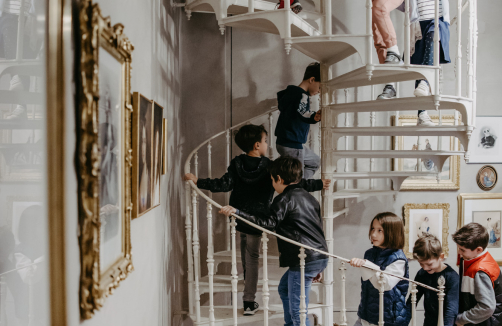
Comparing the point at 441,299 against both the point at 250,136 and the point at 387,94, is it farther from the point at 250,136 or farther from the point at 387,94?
the point at 250,136

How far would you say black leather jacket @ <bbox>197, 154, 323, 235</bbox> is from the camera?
2.56m

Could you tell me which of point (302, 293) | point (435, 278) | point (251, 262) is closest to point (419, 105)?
point (435, 278)

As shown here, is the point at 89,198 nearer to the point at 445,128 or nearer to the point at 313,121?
the point at 313,121

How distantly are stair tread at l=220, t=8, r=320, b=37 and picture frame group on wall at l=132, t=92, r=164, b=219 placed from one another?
0.78 m

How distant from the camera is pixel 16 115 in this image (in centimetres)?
76

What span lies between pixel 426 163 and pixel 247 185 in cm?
184

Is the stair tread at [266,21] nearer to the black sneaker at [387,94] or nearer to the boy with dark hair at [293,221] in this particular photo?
the black sneaker at [387,94]

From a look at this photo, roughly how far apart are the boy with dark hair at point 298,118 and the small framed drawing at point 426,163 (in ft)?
3.10

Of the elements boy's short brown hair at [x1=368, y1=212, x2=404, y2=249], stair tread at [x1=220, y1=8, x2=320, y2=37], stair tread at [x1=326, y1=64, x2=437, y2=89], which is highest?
stair tread at [x1=220, y1=8, x2=320, y2=37]

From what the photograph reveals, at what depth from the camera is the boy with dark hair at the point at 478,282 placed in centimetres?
231

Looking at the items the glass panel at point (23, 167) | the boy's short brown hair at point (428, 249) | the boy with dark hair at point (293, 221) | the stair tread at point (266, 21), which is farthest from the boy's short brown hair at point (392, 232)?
the glass panel at point (23, 167)

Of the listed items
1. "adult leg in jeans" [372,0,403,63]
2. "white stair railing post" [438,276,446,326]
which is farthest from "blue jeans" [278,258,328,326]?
"adult leg in jeans" [372,0,403,63]

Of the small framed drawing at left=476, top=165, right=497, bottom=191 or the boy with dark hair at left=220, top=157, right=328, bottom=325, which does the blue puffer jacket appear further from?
the small framed drawing at left=476, top=165, right=497, bottom=191

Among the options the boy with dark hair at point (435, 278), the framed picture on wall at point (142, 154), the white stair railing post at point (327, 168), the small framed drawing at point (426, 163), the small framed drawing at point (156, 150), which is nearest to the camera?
the framed picture on wall at point (142, 154)
